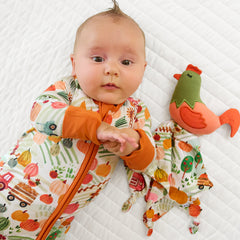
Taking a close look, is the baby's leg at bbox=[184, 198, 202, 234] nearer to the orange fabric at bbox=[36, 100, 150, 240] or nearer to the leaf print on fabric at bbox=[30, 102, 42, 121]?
the orange fabric at bbox=[36, 100, 150, 240]

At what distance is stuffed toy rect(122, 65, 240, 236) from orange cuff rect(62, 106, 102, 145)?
328 millimetres

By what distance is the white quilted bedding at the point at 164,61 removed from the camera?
109 cm

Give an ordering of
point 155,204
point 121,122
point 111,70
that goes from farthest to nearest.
→ point 155,204 < point 121,122 < point 111,70

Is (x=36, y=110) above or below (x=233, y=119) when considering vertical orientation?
below

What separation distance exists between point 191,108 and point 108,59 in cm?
38

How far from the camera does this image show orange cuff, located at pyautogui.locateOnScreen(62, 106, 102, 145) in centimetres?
81

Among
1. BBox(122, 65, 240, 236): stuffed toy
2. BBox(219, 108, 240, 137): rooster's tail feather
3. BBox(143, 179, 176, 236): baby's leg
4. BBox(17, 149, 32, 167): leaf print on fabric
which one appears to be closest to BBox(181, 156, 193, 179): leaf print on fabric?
BBox(122, 65, 240, 236): stuffed toy

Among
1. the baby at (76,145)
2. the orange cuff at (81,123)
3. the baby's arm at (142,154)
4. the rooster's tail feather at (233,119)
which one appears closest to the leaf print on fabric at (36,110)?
the baby at (76,145)

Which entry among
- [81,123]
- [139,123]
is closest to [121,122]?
[139,123]

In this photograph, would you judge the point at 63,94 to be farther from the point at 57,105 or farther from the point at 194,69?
the point at 194,69

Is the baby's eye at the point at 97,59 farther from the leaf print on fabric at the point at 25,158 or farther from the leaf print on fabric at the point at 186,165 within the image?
the leaf print on fabric at the point at 186,165

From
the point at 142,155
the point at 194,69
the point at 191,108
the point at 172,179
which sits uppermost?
the point at 194,69

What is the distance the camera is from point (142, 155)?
2.86ft

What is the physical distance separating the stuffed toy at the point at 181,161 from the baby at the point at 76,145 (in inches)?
6.0
